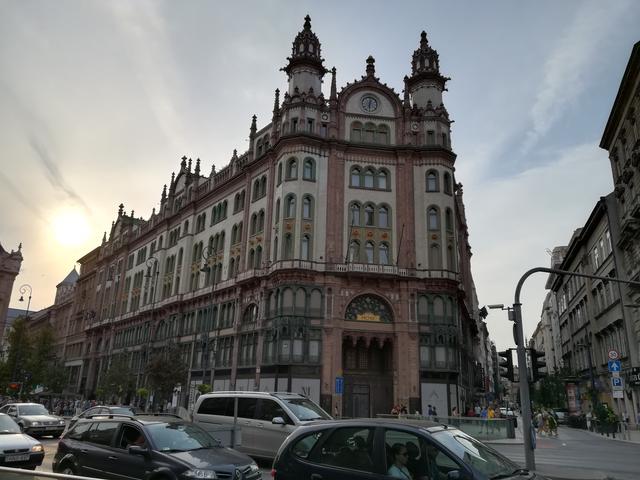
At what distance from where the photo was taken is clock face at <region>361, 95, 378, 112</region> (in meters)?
44.7

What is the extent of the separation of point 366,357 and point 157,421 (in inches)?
1184

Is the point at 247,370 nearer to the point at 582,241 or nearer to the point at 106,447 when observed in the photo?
the point at 106,447

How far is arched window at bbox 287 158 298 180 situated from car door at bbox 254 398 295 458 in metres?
28.2

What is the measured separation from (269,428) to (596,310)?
155 feet

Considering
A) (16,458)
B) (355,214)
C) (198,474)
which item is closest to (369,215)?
(355,214)

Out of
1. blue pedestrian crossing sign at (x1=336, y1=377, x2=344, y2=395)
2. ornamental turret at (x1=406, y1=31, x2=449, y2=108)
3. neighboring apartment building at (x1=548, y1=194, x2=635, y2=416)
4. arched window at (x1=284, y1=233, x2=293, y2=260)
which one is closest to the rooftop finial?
ornamental turret at (x1=406, y1=31, x2=449, y2=108)

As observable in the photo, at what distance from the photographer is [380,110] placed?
1756 inches

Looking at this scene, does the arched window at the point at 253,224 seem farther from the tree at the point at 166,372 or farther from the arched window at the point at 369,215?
the tree at the point at 166,372

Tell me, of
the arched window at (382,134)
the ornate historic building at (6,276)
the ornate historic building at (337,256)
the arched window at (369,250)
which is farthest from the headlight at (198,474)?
the ornate historic building at (6,276)

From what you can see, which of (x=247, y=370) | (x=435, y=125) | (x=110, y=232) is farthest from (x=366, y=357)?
(x=110, y=232)

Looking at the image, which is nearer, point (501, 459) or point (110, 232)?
point (501, 459)

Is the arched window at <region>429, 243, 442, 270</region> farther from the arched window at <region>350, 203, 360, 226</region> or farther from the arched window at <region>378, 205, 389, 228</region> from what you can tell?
the arched window at <region>350, 203, 360, 226</region>

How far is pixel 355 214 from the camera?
136 ft

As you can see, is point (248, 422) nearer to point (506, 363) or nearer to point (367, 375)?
point (506, 363)
